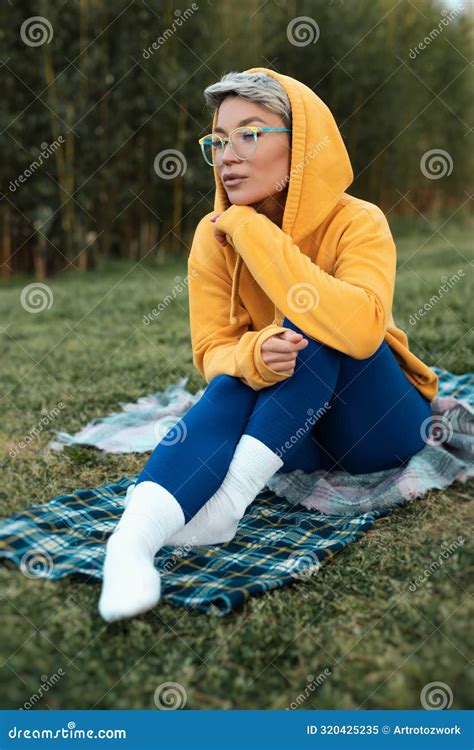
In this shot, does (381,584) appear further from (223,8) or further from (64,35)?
(223,8)

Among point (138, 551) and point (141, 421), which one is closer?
point (138, 551)

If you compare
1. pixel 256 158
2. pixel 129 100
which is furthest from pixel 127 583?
pixel 129 100

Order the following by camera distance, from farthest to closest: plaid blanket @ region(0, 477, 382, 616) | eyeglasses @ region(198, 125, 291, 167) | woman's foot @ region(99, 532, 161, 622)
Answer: eyeglasses @ region(198, 125, 291, 167), plaid blanket @ region(0, 477, 382, 616), woman's foot @ region(99, 532, 161, 622)

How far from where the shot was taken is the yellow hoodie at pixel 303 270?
174 centimetres

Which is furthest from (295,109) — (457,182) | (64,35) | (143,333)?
(457,182)

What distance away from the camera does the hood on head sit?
6.15ft

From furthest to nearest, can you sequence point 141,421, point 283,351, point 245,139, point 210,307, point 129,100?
point 129,100
point 141,421
point 210,307
point 245,139
point 283,351

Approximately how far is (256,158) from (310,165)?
140 mm

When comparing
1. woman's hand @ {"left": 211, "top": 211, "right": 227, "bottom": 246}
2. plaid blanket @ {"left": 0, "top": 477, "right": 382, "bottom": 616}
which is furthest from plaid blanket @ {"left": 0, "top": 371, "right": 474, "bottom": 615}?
woman's hand @ {"left": 211, "top": 211, "right": 227, "bottom": 246}

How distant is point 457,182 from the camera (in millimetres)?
13320

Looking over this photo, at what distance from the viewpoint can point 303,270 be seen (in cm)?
177

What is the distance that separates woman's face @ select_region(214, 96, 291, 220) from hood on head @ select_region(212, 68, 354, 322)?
3 cm

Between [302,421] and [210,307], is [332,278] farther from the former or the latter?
[210,307]

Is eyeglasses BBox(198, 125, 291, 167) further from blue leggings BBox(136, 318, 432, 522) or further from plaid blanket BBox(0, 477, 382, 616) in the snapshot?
plaid blanket BBox(0, 477, 382, 616)
